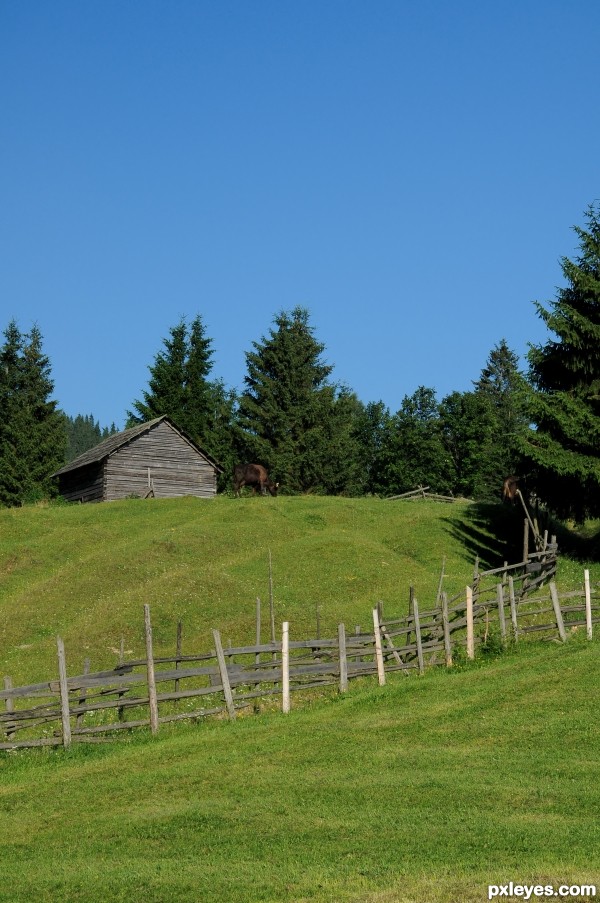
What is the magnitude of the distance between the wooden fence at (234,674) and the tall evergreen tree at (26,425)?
59.4 meters

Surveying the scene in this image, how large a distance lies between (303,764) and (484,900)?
8689 millimetres

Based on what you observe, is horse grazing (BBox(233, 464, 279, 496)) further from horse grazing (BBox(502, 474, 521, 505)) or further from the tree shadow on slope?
horse grazing (BBox(502, 474, 521, 505))

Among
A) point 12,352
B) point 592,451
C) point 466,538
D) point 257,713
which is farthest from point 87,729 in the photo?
point 12,352

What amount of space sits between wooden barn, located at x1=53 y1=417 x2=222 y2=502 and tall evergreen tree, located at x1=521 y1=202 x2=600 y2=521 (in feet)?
103

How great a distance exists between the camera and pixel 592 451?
46.9 metres

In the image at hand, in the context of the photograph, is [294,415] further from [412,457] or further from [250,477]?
[250,477]

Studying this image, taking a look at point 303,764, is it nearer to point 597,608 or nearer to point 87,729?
→ point 87,729

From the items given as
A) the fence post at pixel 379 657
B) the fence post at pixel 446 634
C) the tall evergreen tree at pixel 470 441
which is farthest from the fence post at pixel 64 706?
the tall evergreen tree at pixel 470 441

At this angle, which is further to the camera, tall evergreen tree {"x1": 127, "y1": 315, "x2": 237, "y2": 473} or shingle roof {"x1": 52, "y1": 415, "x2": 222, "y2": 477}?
tall evergreen tree {"x1": 127, "y1": 315, "x2": 237, "y2": 473}

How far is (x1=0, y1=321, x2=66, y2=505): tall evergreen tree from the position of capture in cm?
9244

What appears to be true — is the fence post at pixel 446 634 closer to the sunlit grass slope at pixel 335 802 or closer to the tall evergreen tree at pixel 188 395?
the sunlit grass slope at pixel 335 802

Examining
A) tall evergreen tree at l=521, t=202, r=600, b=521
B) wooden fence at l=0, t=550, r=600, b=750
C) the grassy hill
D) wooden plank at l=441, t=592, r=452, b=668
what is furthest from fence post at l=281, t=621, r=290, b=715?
tall evergreen tree at l=521, t=202, r=600, b=521

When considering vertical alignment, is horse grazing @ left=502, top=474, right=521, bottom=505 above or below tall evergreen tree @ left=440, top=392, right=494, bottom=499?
below

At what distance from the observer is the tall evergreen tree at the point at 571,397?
152ft
